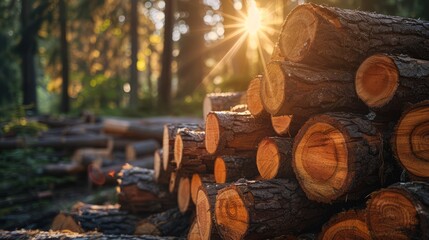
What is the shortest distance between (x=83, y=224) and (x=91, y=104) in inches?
790

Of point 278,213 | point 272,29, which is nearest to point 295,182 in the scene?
point 278,213

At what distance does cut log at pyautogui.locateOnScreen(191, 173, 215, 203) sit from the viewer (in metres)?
4.17

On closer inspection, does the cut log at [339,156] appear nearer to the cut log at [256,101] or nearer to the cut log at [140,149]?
the cut log at [256,101]

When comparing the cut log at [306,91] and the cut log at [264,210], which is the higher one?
the cut log at [306,91]

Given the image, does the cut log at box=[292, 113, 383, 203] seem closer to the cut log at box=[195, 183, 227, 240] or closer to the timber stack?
the timber stack

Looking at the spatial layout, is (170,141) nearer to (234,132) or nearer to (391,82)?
(234,132)

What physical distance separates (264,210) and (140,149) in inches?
259

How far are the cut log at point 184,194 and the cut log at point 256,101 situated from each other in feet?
4.31

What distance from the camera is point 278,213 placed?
3064 mm

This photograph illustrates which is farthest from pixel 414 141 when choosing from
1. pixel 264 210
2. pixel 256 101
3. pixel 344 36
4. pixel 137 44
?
pixel 137 44

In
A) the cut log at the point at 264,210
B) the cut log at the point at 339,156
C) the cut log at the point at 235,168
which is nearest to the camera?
the cut log at the point at 339,156

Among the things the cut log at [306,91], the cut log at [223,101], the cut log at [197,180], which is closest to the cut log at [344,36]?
the cut log at [306,91]

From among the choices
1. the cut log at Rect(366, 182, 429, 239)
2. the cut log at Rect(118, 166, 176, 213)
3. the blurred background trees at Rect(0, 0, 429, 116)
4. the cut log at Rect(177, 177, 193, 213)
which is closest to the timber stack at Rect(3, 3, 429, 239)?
the cut log at Rect(366, 182, 429, 239)

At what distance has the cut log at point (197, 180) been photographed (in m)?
4.17
